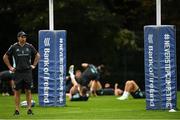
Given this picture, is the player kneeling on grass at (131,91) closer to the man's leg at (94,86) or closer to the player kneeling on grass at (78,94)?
the player kneeling on grass at (78,94)

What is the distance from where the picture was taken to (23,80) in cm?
2047

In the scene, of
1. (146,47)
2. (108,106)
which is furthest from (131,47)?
(146,47)

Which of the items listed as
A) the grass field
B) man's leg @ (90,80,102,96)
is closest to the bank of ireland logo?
the grass field

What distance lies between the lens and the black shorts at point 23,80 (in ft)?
67.1

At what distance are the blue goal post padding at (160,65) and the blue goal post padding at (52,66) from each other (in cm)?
291

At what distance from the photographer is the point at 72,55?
3819 cm

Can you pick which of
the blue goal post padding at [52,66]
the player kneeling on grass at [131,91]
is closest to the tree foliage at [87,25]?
the player kneeling on grass at [131,91]

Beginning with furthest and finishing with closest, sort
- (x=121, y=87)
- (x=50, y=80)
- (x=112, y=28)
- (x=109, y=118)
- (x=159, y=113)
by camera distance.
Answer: (x=112, y=28) < (x=121, y=87) < (x=50, y=80) < (x=159, y=113) < (x=109, y=118)

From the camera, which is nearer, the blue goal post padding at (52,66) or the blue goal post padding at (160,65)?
the blue goal post padding at (160,65)

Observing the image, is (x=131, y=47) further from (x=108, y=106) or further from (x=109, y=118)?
(x=109, y=118)

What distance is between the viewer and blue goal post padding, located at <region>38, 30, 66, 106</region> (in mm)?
23625

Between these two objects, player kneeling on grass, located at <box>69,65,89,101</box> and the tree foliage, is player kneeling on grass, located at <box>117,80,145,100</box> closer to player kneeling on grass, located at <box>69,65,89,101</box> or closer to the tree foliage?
player kneeling on grass, located at <box>69,65,89,101</box>

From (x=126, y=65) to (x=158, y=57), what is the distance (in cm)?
1605

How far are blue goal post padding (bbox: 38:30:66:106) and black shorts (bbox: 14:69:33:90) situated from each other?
10.3 ft
